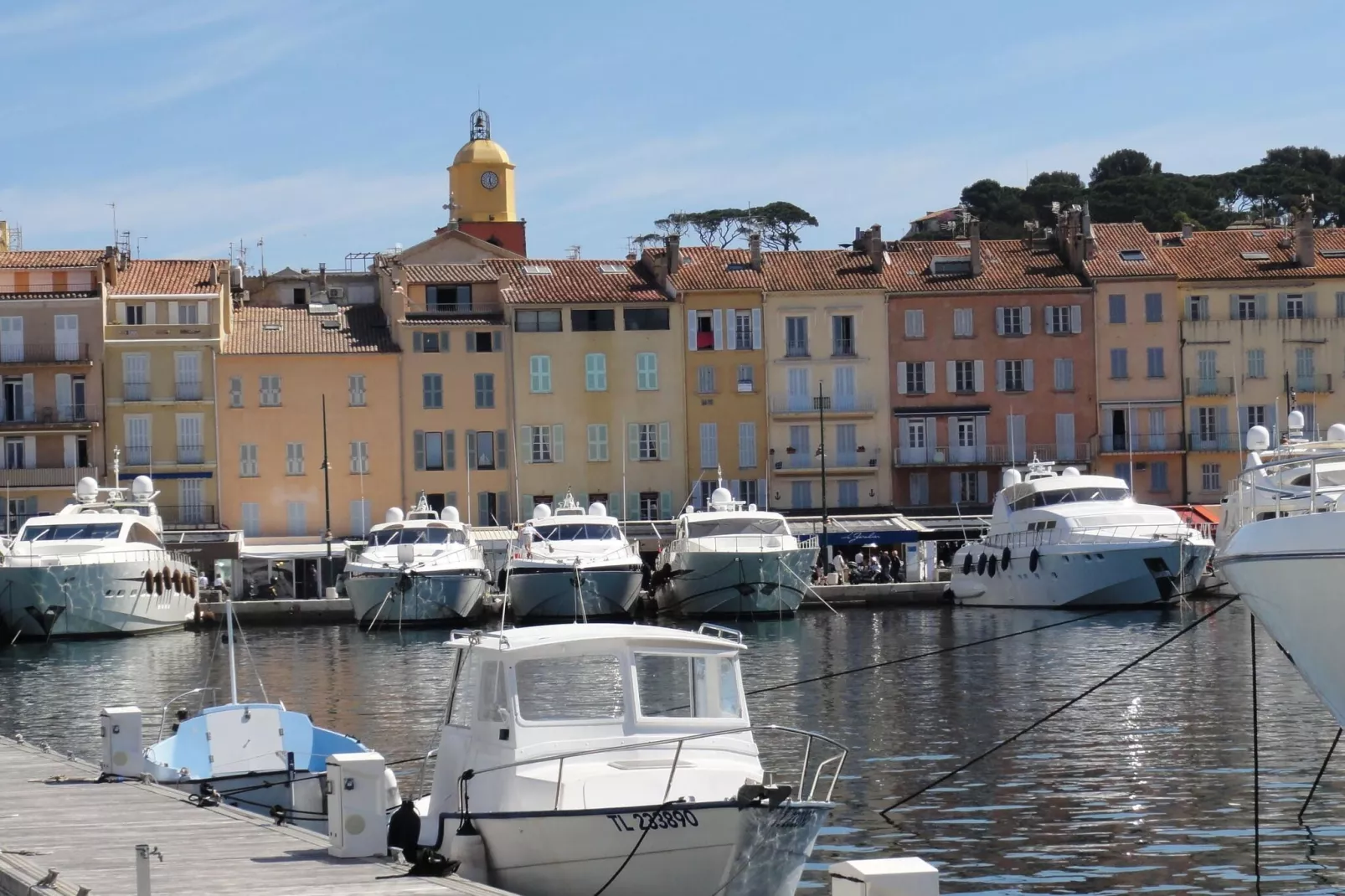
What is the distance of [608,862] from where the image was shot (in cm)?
1798

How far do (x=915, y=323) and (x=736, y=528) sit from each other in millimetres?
23254

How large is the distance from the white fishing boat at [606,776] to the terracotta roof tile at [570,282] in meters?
63.5

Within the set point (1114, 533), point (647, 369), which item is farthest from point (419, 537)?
point (647, 369)

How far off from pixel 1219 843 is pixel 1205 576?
4516cm

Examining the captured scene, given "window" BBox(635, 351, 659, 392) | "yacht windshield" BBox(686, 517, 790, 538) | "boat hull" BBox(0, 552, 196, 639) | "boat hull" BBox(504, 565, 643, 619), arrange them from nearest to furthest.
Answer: "boat hull" BBox(0, 552, 196, 639) < "boat hull" BBox(504, 565, 643, 619) < "yacht windshield" BBox(686, 517, 790, 538) < "window" BBox(635, 351, 659, 392)

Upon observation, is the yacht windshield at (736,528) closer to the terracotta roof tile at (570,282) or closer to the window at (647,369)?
the window at (647,369)

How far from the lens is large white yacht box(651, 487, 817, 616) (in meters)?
63.6

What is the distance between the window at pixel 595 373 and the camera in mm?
84000

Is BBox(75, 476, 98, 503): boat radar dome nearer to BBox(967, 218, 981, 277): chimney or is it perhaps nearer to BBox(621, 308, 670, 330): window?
BBox(621, 308, 670, 330): window

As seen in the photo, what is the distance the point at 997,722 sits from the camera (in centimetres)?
3488

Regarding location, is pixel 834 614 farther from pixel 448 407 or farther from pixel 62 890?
pixel 62 890

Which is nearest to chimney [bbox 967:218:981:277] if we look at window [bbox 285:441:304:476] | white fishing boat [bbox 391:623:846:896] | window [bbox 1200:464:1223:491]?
window [bbox 1200:464:1223:491]

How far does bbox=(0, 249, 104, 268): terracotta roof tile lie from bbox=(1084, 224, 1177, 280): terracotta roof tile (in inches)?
1516

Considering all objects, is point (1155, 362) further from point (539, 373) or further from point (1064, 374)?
point (539, 373)
